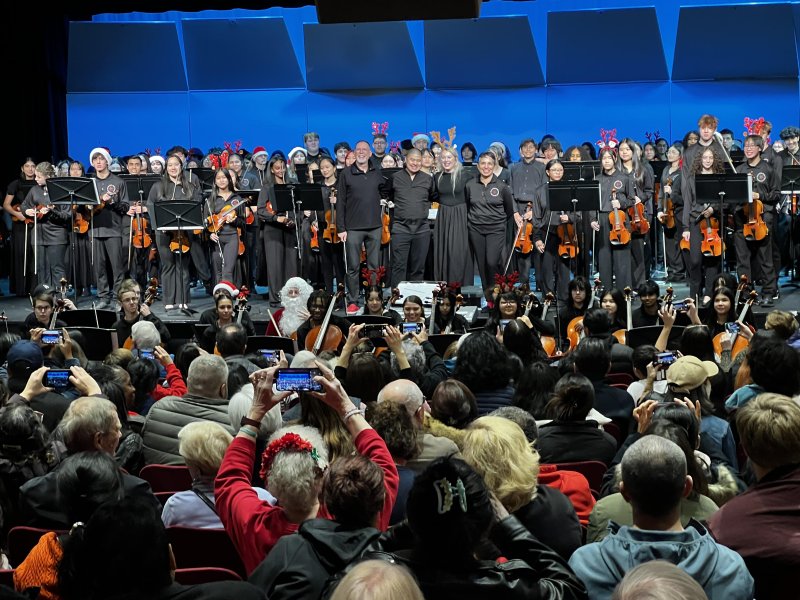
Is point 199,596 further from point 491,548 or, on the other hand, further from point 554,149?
point 554,149

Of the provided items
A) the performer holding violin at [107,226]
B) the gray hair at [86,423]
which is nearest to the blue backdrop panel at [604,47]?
the performer holding violin at [107,226]

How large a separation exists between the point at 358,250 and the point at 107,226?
314 centimetres

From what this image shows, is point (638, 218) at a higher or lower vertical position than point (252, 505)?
higher

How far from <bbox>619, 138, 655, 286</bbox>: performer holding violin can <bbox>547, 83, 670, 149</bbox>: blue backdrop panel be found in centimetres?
603

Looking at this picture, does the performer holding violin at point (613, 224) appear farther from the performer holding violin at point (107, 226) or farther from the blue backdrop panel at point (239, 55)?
the blue backdrop panel at point (239, 55)

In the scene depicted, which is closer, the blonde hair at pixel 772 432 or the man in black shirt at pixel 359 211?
the blonde hair at pixel 772 432

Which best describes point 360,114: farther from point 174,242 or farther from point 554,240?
point 174,242

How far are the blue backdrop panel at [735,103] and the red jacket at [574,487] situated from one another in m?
15.3

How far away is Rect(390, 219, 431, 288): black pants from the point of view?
40.9ft

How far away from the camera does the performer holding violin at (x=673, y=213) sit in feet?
40.6

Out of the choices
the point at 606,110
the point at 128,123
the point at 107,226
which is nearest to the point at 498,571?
the point at 107,226

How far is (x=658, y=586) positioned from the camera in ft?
6.86

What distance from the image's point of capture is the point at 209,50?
18.8 m

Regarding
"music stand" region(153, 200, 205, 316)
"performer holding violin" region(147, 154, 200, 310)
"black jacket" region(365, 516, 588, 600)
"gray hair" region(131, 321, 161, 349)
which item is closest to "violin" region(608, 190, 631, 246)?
"music stand" region(153, 200, 205, 316)
